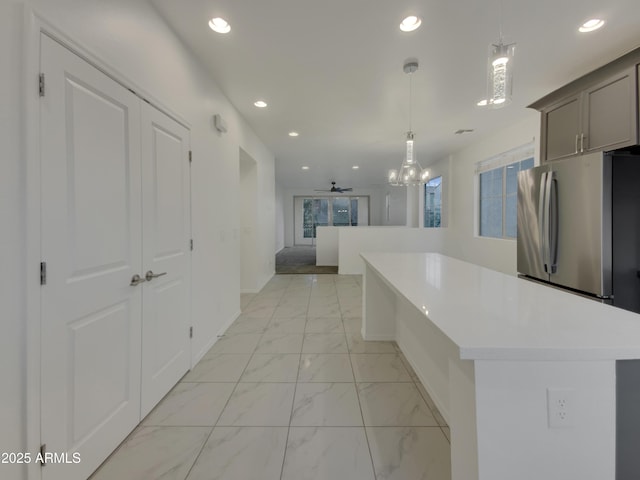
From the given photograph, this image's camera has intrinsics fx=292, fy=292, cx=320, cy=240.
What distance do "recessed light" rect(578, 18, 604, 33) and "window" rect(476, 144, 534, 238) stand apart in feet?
6.74

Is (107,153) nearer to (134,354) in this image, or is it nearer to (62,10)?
(62,10)

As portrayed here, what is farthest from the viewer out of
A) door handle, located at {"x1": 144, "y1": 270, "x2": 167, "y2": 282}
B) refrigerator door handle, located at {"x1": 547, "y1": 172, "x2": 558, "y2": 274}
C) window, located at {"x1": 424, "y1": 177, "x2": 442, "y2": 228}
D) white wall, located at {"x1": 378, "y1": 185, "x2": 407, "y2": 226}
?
white wall, located at {"x1": 378, "y1": 185, "x2": 407, "y2": 226}

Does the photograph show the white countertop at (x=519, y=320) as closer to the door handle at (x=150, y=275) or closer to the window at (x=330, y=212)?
the door handle at (x=150, y=275)

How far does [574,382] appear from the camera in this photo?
81 centimetres

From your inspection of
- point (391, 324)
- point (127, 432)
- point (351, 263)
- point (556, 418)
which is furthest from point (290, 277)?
point (556, 418)

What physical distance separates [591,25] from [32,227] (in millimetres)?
3463

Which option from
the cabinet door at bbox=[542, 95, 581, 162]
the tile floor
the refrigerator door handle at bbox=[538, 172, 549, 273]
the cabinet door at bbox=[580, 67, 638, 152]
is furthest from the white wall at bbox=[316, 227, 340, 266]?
the cabinet door at bbox=[580, 67, 638, 152]

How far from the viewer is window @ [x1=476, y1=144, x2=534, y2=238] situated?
4.26 meters

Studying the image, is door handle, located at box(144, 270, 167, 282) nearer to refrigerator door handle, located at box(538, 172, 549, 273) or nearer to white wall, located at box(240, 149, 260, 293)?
white wall, located at box(240, 149, 260, 293)

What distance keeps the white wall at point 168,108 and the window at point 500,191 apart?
389 cm

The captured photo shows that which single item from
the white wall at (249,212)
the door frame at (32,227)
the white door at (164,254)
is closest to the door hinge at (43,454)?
the door frame at (32,227)

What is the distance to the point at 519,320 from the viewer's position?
1.01 metres

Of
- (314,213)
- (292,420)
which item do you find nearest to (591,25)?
(292,420)

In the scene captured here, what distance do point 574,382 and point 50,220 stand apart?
1885mm
